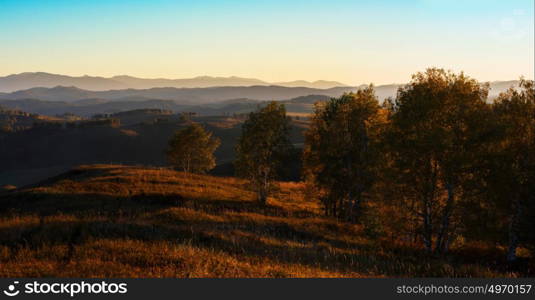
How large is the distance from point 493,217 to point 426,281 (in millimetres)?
16134

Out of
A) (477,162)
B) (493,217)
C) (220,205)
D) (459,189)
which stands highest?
(477,162)

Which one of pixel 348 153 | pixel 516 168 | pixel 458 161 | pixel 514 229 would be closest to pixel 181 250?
pixel 458 161

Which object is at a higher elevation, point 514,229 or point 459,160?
point 459,160

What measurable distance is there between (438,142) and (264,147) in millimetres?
20711

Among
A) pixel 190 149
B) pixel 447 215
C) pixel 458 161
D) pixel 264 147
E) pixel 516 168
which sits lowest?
pixel 190 149

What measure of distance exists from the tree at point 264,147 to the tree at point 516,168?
20.9m

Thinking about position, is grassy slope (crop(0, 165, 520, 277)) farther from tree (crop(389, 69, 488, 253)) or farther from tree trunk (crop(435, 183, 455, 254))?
tree (crop(389, 69, 488, 253))

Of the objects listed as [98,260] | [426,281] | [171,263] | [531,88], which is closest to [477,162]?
[531,88]

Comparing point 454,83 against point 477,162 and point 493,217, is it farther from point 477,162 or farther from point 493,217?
point 493,217

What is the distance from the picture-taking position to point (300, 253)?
14.8 meters

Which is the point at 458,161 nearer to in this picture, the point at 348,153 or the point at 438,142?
the point at 438,142

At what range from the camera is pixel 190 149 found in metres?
69.2

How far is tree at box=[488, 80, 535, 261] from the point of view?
852 inches

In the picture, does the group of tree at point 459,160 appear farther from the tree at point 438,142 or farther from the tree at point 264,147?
the tree at point 264,147
